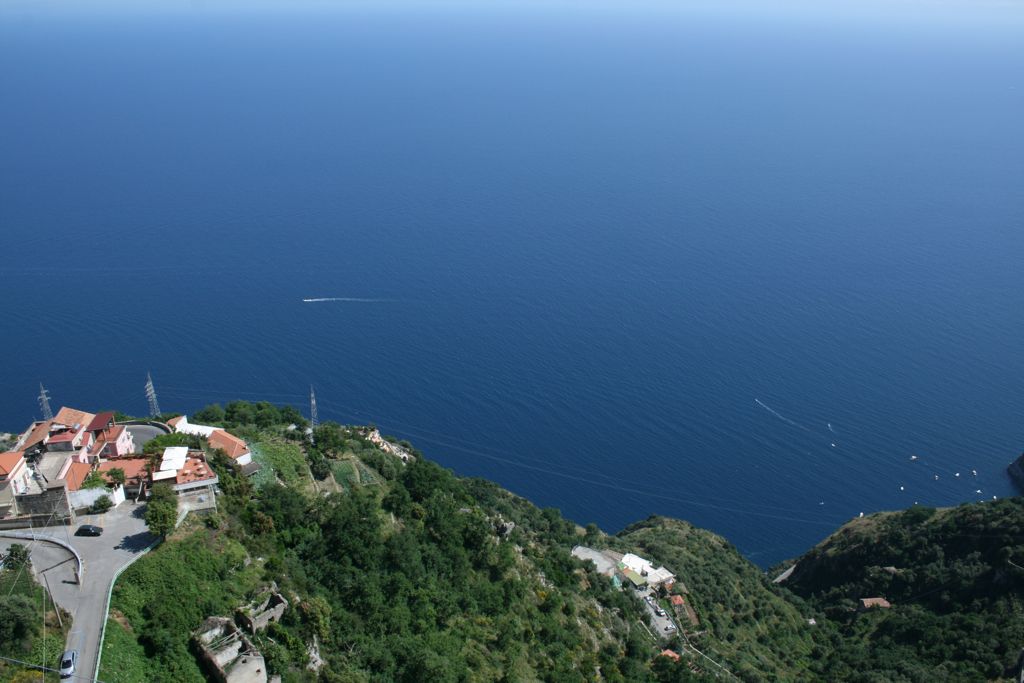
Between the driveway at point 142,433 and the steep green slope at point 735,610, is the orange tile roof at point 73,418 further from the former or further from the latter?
the steep green slope at point 735,610

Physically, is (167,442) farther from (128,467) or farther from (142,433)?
(142,433)

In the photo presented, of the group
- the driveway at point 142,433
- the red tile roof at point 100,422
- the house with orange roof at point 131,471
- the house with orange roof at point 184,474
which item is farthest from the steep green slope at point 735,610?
the red tile roof at point 100,422

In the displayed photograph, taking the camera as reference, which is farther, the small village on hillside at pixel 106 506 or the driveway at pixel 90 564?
the small village on hillside at pixel 106 506

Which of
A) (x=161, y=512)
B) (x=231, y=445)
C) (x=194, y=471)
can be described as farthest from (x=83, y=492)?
(x=231, y=445)

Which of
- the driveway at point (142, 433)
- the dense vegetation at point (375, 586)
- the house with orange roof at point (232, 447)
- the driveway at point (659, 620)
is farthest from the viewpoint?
the driveway at point (659, 620)

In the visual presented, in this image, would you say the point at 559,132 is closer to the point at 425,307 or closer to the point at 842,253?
the point at 842,253

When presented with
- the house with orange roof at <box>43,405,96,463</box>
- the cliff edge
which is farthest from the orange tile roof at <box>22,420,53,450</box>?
the cliff edge

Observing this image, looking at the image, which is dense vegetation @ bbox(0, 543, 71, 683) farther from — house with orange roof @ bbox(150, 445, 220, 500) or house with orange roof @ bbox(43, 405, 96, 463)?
house with orange roof @ bbox(43, 405, 96, 463)
